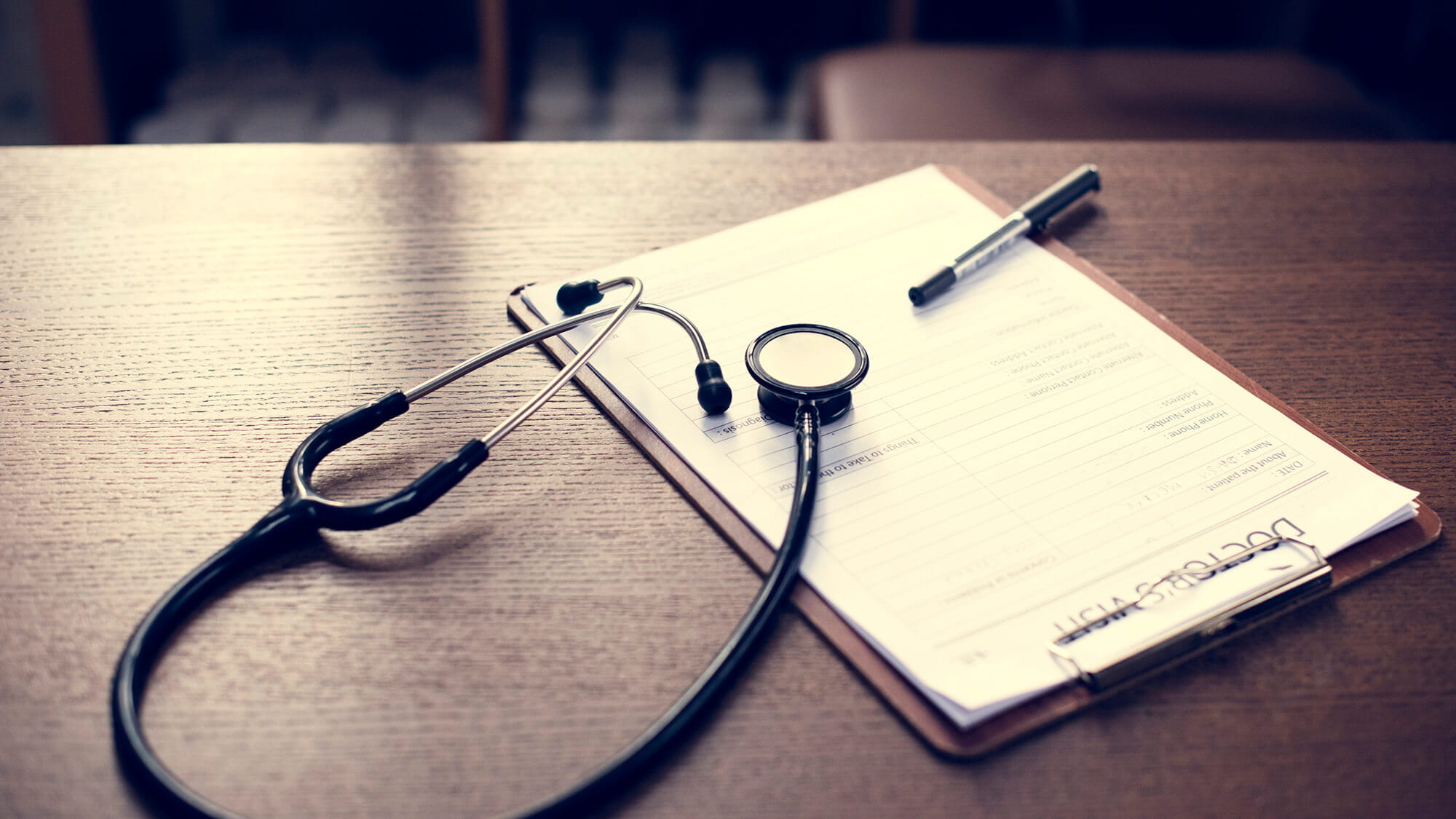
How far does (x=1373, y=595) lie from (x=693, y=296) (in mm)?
414

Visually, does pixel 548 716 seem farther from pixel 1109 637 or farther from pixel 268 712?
pixel 1109 637

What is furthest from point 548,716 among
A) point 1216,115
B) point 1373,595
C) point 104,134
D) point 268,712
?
point 104,134

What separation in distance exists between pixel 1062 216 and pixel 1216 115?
57 centimetres

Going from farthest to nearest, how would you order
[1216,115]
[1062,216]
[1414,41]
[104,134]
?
[1414,41], [104,134], [1216,115], [1062,216]

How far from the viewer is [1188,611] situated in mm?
454

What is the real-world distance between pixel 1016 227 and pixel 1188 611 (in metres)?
0.35

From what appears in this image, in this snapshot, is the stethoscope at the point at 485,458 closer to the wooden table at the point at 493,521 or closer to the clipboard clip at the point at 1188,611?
the wooden table at the point at 493,521

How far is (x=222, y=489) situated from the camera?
501mm

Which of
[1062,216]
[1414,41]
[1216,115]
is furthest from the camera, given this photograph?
[1414,41]

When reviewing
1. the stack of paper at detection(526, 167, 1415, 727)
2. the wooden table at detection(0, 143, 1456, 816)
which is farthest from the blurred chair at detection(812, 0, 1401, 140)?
the stack of paper at detection(526, 167, 1415, 727)

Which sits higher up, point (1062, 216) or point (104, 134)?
point (1062, 216)

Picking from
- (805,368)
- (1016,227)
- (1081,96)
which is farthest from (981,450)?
(1081,96)

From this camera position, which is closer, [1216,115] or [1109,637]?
[1109,637]

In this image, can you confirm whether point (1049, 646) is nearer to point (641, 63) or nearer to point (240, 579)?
point (240, 579)
